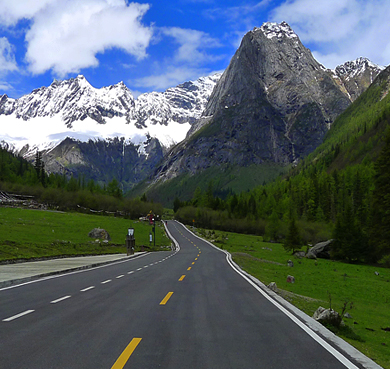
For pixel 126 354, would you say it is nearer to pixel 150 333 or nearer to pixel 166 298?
pixel 150 333

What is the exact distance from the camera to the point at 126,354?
248 inches

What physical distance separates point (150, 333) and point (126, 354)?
4.90 feet

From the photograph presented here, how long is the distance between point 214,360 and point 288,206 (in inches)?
4526

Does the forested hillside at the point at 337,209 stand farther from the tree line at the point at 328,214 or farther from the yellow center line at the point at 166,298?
the yellow center line at the point at 166,298

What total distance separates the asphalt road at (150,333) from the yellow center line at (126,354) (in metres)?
0.02

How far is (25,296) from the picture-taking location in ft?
39.1

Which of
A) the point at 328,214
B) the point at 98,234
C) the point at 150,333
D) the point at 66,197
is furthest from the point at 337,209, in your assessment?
the point at 150,333

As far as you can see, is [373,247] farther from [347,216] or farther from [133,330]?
[133,330]

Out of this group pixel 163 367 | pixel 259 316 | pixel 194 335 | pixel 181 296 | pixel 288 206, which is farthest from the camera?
pixel 288 206

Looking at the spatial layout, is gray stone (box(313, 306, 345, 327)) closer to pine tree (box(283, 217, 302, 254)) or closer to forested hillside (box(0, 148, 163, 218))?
pine tree (box(283, 217, 302, 254))

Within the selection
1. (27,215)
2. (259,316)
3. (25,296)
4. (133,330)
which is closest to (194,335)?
(133,330)

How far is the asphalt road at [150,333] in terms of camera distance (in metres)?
6.09

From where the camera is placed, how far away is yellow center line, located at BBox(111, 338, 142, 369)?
5.74m

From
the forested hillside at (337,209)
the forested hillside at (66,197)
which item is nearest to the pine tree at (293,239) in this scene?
the forested hillside at (337,209)
